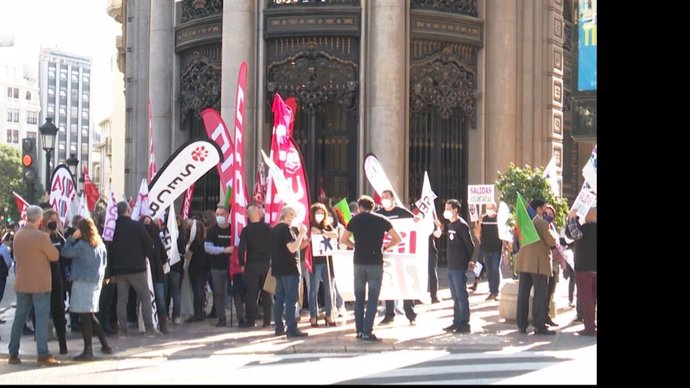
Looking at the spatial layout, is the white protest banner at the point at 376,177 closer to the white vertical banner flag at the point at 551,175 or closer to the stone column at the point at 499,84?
the white vertical banner flag at the point at 551,175

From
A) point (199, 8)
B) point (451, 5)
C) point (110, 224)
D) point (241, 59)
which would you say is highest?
point (199, 8)

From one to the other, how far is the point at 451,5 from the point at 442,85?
198 cm

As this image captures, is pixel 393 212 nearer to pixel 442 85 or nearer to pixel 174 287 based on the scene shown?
pixel 174 287

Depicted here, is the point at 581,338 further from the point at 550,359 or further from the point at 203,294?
the point at 203,294

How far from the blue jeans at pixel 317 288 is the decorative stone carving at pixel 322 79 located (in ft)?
31.5

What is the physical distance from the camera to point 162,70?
28.4 m

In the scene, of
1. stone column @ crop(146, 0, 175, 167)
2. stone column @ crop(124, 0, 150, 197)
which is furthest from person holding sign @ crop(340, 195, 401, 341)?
stone column @ crop(124, 0, 150, 197)

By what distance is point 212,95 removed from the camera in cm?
2673

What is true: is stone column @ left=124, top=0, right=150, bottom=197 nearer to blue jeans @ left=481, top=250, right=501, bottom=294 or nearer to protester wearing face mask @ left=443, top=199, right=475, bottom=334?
blue jeans @ left=481, top=250, right=501, bottom=294

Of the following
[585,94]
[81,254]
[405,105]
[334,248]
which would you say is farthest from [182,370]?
[405,105]

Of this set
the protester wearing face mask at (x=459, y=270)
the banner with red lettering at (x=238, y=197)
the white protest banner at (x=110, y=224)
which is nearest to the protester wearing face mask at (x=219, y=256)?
the banner with red lettering at (x=238, y=197)

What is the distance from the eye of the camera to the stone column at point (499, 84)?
2656cm

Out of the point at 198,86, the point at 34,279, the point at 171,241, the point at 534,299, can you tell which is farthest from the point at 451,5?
the point at 34,279
